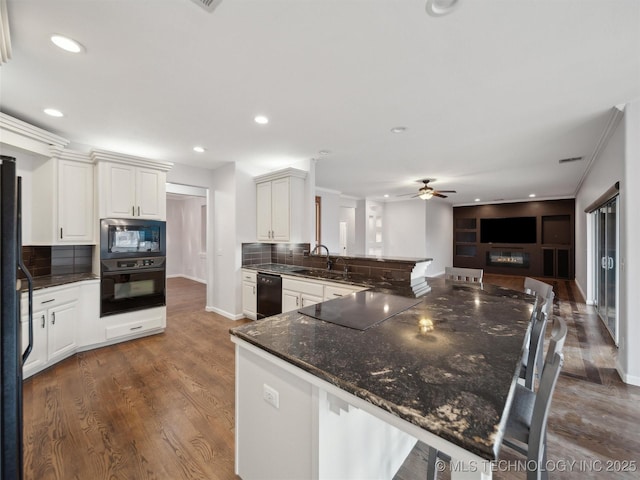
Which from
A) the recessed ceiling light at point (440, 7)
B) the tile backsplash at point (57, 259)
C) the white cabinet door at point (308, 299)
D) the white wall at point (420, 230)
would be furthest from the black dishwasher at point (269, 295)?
the white wall at point (420, 230)

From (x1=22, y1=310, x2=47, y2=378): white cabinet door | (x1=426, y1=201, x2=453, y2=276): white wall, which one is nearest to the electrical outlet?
(x1=22, y1=310, x2=47, y2=378): white cabinet door

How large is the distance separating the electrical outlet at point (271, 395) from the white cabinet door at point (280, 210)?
2.97m

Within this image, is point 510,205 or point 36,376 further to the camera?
point 510,205

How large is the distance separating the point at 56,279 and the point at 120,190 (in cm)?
120

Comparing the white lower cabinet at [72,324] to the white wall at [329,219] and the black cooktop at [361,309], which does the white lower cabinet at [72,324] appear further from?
the white wall at [329,219]

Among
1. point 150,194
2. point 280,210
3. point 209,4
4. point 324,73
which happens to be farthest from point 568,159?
point 150,194

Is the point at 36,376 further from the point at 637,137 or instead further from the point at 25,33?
the point at 637,137

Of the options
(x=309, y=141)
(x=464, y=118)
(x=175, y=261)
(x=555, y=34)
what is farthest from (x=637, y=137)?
(x=175, y=261)

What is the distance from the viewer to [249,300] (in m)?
4.26

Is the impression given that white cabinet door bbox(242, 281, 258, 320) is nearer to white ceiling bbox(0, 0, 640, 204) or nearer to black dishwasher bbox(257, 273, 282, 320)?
black dishwasher bbox(257, 273, 282, 320)

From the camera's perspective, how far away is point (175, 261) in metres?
8.41

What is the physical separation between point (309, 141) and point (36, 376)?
3767mm

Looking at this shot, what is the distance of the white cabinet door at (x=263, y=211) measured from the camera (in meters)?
4.41

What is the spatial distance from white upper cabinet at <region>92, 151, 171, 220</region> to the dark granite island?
9.69 feet
